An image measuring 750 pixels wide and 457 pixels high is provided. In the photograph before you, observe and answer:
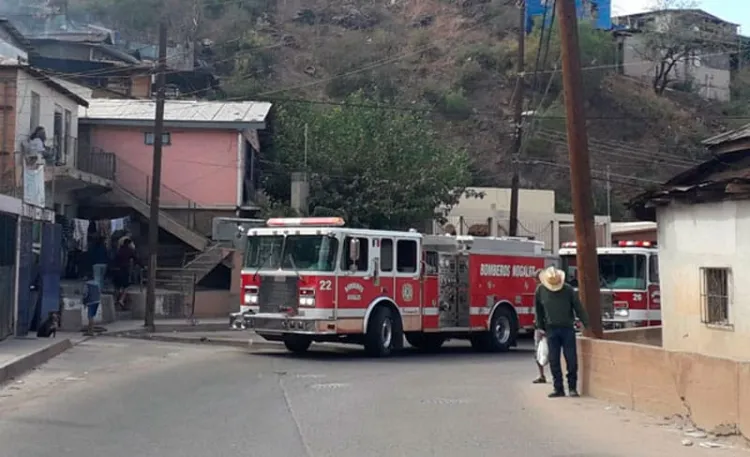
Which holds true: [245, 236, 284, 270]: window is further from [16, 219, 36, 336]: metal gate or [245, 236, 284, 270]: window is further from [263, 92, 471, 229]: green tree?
[263, 92, 471, 229]: green tree

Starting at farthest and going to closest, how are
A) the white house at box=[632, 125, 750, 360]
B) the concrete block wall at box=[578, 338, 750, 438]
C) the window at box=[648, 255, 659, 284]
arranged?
the window at box=[648, 255, 659, 284]
the white house at box=[632, 125, 750, 360]
the concrete block wall at box=[578, 338, 750, 438]

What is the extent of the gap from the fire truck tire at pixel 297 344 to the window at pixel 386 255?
2299 mm

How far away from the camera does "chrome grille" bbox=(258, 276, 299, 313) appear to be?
20469mm

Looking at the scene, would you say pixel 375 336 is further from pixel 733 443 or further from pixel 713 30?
pixel 713 30

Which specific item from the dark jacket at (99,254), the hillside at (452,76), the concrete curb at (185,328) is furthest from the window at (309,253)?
the hillside at (452,76)

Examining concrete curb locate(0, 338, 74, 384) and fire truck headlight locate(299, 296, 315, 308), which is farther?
fire truck headlight locate(299, 296, 315, 308)

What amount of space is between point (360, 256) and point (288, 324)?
2.04 m

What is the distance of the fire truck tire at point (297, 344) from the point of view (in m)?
21.9

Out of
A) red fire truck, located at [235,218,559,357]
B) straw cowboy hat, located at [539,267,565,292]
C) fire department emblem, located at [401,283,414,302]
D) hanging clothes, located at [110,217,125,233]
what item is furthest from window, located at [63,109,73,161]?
straw cowboy hat, located at [539,267,565,292]

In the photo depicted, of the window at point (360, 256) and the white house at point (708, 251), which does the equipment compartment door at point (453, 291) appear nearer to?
the window at point (360, 256)

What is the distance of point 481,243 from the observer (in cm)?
2433

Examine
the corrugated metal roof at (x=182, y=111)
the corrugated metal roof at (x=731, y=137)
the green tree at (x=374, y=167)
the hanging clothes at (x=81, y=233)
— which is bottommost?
the hanging clothes at (x=81, y=233)

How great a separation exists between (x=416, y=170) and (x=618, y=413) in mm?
24849

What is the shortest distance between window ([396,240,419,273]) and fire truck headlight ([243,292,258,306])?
3.16m
